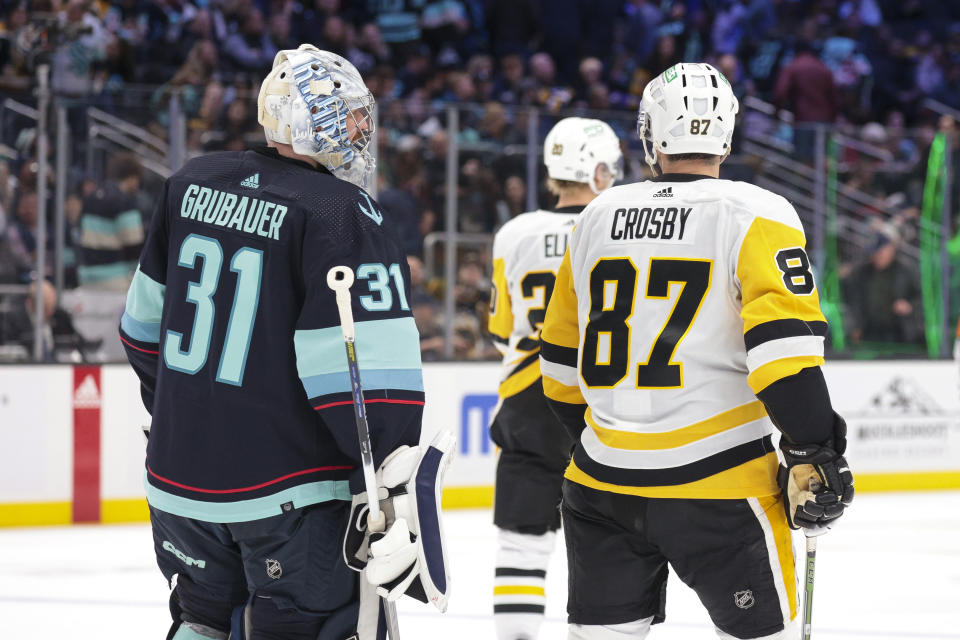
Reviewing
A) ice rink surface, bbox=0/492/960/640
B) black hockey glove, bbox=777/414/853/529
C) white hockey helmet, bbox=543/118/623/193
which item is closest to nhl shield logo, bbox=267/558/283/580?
black hockey glove, bbox=777/414/853/529

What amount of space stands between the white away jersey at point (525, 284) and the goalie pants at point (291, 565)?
158 centimetres

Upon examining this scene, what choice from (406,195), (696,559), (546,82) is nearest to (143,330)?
(696,559)

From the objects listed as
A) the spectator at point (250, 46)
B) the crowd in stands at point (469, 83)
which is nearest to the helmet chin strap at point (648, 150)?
the crowd in stands at point (469, 83)

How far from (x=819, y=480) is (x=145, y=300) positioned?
A: 1199 mm

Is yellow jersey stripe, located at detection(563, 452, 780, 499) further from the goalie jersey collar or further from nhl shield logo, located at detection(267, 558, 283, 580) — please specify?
the goalie jersey collar

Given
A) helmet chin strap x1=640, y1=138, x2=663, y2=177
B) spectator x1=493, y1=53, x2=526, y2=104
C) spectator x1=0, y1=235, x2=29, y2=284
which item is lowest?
spectator x1=0, y1=235, x2=29, y2=284

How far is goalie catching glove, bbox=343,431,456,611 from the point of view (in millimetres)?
2002

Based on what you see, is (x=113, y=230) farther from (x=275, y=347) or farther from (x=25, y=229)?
(x=275, y=347)

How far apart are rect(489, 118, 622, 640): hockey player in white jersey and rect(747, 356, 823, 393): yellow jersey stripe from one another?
1.44 meters

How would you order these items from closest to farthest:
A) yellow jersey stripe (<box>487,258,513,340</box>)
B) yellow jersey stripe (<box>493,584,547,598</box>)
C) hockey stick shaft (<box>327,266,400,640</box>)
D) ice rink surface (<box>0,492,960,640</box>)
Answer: hockey stick shaft (<box>327,266,400,640</box>), yellow jersey stripe (<box>493,584,547,598</box>), yellow jersey stripe (<box>487,258,513,340</box>), ice rink surface (<box>0,492,960,640</box>)

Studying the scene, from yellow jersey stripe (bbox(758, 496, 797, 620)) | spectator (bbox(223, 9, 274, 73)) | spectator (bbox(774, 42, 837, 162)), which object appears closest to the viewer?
yellow jersey stripe (bbox(758, 496, 797, 620))

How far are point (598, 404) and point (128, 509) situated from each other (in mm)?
4423

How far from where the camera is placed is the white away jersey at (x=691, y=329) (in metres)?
2.15

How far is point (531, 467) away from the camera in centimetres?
355
